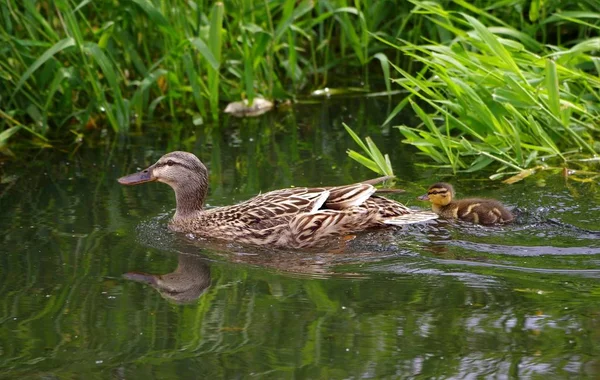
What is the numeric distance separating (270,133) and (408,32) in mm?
1673

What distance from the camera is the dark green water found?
484 cm

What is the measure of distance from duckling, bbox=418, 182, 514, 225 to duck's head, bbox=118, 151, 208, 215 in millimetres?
1426

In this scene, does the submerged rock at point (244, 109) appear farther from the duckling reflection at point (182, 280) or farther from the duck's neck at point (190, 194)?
the duckling reflection at point (182, 280)

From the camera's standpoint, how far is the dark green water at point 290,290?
15.9 ft

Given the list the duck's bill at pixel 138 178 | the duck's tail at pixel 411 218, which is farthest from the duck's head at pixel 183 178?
the duck's tail at pixel 411 218

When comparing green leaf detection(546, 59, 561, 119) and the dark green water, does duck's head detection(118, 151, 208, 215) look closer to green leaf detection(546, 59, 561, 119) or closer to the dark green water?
the dark green water

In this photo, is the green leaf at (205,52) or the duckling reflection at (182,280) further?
the green leaf at (205,52)

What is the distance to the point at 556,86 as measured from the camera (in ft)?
24.0

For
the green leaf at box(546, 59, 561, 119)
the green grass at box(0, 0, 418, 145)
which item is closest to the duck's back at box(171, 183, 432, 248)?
the green leaf at box(546, 59, 561, 119)

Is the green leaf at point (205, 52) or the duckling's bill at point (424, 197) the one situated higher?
the green leaf at point (205, 52)

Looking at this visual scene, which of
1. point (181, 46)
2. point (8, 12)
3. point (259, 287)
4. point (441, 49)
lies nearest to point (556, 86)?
point (441, 49)

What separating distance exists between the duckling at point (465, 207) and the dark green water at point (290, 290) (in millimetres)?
74

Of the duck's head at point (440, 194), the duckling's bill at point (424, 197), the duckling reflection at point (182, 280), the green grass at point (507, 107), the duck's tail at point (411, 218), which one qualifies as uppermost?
the green grass at point (507, 107)

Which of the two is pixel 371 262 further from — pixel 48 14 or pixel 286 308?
pixel 48 14
